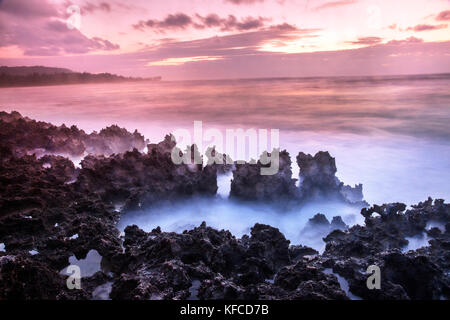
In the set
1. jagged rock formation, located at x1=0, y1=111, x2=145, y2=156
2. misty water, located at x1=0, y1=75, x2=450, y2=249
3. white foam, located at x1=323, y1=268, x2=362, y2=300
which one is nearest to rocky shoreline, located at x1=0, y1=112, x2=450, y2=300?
white foam, located at x1=323, y1=268, x2=362, y2=300

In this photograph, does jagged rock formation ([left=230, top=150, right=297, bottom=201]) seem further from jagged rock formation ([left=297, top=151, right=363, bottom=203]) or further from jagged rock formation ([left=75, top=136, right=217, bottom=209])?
jagged rock formation ([left=75, top=136, right=217, bottom=209])

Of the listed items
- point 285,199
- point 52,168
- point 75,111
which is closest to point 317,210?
point 285,199

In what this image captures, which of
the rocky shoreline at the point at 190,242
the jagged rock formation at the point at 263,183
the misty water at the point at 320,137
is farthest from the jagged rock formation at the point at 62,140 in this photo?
the jagged rock formation at the point at 263,183

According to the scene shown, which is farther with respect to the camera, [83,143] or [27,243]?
[83,143]

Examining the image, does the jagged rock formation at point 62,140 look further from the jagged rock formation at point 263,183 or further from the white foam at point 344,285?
the white foam at point 344,285

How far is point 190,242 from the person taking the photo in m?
3.06

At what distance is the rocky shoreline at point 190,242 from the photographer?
248cm

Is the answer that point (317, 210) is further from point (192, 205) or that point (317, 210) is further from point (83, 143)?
point (83, 143)

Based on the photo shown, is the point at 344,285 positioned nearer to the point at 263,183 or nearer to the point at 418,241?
the point at 418,241

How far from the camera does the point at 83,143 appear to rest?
305 inches

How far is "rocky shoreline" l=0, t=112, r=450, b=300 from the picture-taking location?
248 centimetres

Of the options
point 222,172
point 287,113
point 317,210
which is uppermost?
point 287,113
